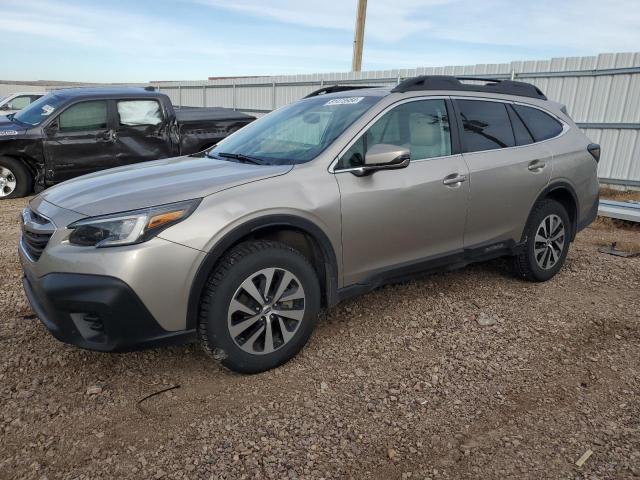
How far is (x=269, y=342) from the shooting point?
9.84 feet

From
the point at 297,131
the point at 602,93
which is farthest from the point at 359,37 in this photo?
the point at 297,131

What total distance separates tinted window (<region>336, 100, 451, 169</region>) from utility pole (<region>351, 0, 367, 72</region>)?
12900 mm

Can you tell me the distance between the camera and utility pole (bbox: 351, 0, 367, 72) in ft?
51.3

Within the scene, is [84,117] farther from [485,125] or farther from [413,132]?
[485,125]

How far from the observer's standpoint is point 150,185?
2939 mm

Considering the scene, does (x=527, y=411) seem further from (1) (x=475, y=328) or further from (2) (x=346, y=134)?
(2) (x=346, y=134)

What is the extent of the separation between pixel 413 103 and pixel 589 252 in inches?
133

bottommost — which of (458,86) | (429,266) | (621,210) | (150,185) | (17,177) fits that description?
(17,177)

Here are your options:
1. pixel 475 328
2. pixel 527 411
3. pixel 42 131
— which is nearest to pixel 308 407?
pixel 527 411

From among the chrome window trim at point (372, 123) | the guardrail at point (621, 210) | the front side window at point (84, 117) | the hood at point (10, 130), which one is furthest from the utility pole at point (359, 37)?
the chrome window trim at point (372, 123)

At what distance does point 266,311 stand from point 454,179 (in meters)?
1.74

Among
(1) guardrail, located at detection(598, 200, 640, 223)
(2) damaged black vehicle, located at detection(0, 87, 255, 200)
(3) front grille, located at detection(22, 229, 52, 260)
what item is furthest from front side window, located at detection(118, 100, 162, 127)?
(1) guardrail, located at detection(598, 200, 640, 223)

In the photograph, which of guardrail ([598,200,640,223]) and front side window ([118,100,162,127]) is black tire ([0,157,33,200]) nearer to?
front side window ([118,100,162,127])

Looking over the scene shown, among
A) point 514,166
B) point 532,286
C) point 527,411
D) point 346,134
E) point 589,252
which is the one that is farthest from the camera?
point 589,252
